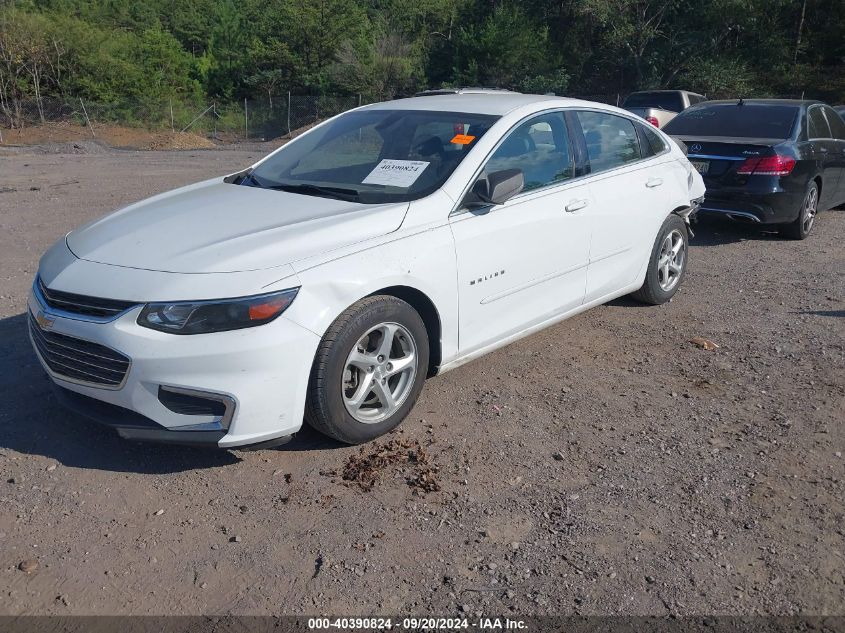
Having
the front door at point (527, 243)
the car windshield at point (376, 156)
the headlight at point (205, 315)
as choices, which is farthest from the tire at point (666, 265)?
the headlight at point (205, 315)

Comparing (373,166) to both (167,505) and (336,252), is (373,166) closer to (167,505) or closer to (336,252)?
(336,252)

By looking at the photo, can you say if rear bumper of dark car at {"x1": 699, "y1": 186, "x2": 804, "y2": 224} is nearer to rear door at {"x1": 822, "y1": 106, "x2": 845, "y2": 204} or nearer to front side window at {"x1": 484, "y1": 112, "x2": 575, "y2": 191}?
rear door at {"x1": 822, "y1": 106, "x2": 845, "y2": 204}

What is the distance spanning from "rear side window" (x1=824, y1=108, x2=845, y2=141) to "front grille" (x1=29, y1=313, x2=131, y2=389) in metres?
9.38

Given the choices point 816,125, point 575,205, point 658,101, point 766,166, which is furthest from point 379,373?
point 658,101

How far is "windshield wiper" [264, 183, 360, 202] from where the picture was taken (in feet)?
14.5

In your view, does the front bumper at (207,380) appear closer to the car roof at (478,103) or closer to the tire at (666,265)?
the car roof at (478,103)

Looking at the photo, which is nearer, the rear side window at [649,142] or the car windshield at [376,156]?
the car windshield at [376,156]

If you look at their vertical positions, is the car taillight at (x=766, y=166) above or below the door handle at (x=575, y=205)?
below

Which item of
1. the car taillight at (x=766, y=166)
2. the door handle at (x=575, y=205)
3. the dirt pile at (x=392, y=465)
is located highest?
the door handle at (x=575, y=205)

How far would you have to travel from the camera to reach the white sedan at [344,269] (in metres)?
3.44

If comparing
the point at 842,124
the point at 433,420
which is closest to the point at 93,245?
the point at 433,420

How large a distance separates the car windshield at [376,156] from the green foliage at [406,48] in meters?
34.1

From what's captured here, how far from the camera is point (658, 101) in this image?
19.0 metres

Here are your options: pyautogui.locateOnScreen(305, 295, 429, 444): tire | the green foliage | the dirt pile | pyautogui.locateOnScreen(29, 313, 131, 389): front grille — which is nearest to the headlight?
pyautogui.locateOnScreen(29, 313, 131, 389): front grille
